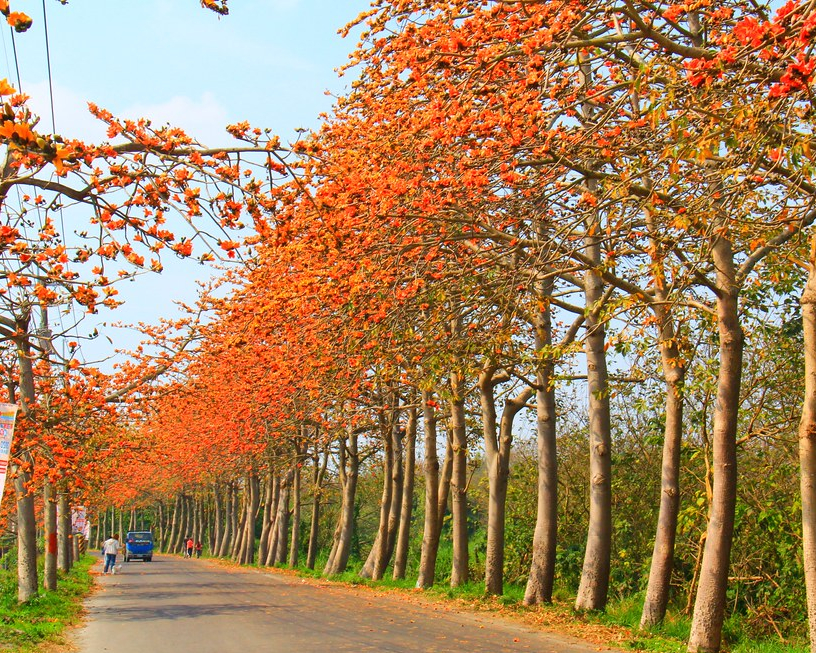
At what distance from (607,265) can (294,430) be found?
21.2 meters

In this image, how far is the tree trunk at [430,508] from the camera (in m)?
21.1

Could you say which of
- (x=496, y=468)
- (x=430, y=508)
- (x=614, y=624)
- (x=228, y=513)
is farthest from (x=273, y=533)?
(x=614, y=624)

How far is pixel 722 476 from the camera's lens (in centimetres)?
1052

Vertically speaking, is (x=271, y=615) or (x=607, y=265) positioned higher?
(x=607, y=265)

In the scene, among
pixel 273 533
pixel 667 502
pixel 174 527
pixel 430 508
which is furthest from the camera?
pixel 174 527

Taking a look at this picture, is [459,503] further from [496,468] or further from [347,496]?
[347,496]

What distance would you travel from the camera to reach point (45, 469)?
16672 millimetres

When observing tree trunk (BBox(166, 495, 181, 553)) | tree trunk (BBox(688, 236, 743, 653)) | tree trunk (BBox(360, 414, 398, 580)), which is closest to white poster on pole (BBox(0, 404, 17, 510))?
tree trunk (BBox(688, 236, 743, 653))

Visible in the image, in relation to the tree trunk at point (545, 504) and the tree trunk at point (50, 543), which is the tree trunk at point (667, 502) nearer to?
the tree trunk at point (545, 504)

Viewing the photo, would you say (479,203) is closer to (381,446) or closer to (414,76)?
(414,76)

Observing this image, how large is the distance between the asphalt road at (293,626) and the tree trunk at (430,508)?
1.13 meters

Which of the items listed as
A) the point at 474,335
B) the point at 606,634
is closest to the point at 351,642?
the point at 606,634

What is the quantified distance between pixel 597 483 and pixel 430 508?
309 inches

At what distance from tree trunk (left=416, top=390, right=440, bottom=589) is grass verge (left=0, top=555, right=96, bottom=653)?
287 inches
